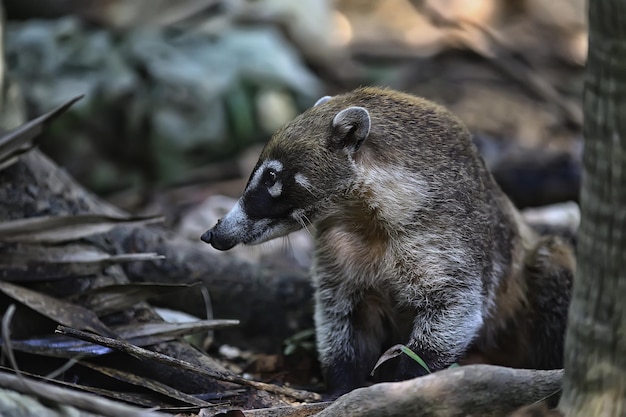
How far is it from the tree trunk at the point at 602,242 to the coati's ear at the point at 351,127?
1761mm

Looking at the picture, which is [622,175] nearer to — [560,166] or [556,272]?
[556,272]

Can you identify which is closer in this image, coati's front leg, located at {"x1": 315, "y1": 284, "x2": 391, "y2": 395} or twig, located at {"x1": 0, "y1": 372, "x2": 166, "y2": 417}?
twig, located at {"x1": 0, "y1": 372, "x2": 166, "y2": 417}

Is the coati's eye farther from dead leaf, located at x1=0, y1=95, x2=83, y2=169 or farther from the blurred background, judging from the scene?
the blurred background

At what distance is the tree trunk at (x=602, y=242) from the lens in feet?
10.4

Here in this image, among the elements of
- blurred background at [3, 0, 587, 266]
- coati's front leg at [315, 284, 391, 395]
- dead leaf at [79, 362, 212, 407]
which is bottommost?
blurred background at [3, 0, 587, 266]

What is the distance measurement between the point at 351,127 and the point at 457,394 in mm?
1755

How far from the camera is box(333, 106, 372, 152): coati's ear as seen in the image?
498 cm

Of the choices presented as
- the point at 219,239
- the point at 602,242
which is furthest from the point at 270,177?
the point at 602,242

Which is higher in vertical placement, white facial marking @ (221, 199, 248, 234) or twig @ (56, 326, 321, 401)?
white facial marking @ (221, 199, 248, 234)

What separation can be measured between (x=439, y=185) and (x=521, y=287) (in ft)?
3.56

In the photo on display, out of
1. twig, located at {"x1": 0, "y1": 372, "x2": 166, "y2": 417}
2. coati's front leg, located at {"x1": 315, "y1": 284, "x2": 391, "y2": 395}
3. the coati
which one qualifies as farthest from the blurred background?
twig, located at {"x1": 0, "y1": 372, "x2": 166, "y2": 417}

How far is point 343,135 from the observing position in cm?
505

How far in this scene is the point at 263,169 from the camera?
5117 millimetres

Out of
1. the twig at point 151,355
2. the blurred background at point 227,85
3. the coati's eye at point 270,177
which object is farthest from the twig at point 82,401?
the blurred background at point 227,85
